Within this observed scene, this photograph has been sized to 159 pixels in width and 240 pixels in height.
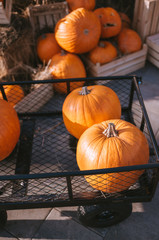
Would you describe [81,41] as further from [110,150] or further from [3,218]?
[3,218]

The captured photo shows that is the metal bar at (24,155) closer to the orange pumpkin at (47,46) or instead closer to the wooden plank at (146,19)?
the orange pumpkin at (47,46)

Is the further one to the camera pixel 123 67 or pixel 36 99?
pixel 123 67

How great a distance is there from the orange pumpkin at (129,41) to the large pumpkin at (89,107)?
5.71ft

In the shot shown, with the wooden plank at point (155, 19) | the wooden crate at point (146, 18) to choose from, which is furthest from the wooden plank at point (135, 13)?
the wooden plank at point (155, 19)

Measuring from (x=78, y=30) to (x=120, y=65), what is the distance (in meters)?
0.74

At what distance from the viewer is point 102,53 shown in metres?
3.07

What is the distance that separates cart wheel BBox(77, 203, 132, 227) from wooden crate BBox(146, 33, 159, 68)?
7.77ft

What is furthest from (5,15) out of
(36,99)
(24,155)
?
(24,155)

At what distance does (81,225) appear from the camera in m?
1.80

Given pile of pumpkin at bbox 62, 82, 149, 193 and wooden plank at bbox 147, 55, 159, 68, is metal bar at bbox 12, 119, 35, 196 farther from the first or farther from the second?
wooden plank at bbox 147, 55, 159, 68

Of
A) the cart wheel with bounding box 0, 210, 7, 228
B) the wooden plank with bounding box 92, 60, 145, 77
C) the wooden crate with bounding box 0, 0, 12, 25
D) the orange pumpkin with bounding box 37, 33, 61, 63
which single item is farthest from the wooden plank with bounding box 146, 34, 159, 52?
the cart wheel with bounding box 0, 210, 7, 228

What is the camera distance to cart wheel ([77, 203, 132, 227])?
1525 mm

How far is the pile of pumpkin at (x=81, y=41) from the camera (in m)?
2.89

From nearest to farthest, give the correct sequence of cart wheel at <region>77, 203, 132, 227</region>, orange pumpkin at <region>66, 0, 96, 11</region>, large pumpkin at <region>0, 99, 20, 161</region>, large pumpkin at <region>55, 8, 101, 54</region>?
1. cart wheel at <region>77, 203, 132, 227</region>
2. large pumpkin at <region>0, 99, 20, 161</region>
3. large pumpkin at <region>55, 8, 101, 54</region>
4. orange pumpkin at <region>66, 0, 96, 11</region>
